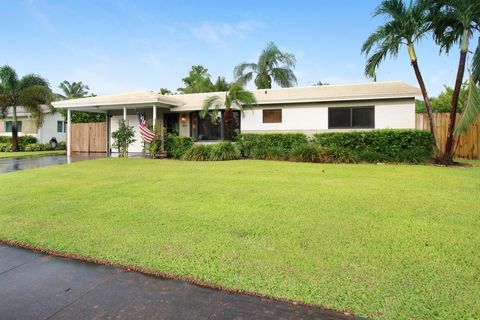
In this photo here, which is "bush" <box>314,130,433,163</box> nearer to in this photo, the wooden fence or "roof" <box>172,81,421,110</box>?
the wooden fence

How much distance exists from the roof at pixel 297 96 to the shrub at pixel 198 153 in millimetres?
3278

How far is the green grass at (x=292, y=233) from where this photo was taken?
9.89 feet

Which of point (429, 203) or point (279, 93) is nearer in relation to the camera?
point (429, 203)

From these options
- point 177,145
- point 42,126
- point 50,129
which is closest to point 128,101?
point 177,145

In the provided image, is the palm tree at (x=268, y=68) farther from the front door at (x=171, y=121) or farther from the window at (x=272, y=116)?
the window at (x=272, y=116)

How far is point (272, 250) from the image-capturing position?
12.9 ft

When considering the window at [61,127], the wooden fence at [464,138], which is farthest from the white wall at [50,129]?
the wooden fence at [464,138]

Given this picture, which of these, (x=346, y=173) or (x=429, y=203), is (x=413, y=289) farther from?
(x=346, y=173)

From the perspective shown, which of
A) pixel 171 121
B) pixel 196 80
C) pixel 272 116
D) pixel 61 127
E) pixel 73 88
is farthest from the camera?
pixel 73 88

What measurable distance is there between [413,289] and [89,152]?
22.3 meters

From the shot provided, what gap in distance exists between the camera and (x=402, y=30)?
12.8 metres

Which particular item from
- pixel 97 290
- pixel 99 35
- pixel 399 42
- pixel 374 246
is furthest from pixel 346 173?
pixel 99 35

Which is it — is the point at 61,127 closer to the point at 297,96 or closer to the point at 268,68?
the point at 268,68

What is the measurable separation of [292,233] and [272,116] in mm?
13128
